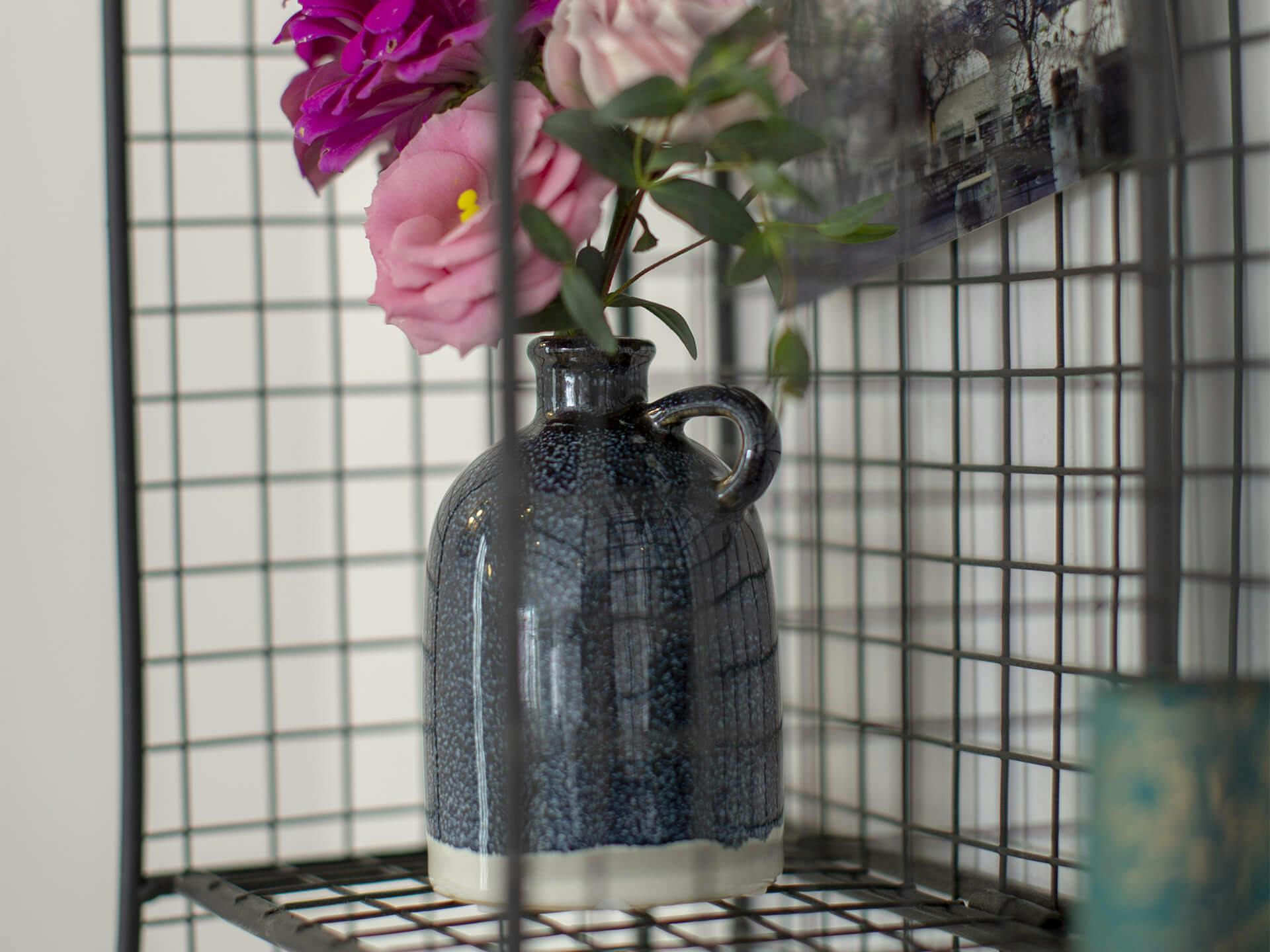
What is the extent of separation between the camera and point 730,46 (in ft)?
1.28

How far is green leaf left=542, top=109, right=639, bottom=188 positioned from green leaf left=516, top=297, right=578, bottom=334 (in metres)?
0.06

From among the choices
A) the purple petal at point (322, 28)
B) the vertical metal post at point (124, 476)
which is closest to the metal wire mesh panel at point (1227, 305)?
the purple petal at point (322, 28)

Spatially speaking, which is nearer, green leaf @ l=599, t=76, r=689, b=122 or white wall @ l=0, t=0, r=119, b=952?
green leaf @ l=599, t=76, r=689, b=122

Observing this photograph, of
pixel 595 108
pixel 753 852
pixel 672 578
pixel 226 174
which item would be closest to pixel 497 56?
pixel 595 108

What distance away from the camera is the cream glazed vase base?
0.46 meters

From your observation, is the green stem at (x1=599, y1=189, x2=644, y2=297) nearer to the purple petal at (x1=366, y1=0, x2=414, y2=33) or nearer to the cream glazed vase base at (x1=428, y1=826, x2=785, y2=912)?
the purple petal at (x1=366, y1=0, x2=414, y2=33)

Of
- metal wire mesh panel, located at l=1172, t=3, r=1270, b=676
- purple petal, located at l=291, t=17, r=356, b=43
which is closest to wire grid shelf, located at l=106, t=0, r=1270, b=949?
metal wire mesh panel, located at l=1172, t=3, r=1270, b=676

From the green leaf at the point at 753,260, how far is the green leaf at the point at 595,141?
1.6 inches

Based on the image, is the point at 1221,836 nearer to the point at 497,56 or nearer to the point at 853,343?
the point at 497,56

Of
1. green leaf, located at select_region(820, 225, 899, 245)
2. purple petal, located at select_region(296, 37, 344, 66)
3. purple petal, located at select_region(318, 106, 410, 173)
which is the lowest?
green leaf, located at select_region(820, 225, 899, 245)

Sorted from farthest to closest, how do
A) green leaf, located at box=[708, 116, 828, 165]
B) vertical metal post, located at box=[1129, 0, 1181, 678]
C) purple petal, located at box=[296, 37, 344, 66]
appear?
purple petal, located at box=[296, 37, 344, 66]
green leaf, located at box=[708, 116, 828, 165]
vertical metal post, located at box=[1129, 0, 1181, 678]

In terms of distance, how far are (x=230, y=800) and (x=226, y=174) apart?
527 mm

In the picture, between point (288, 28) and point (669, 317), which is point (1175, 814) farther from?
point (288, 28)

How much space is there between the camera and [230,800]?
3.49 ft
